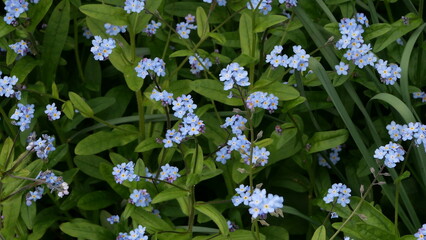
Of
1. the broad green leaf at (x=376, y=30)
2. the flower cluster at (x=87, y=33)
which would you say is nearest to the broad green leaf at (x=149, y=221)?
the flower cluster at (x=87, y=33)

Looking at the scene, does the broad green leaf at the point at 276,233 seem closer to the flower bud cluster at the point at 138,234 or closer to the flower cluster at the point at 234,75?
the flower bud cluster at the point at 138,234

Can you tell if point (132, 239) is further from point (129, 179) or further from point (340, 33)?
point (340, 33)

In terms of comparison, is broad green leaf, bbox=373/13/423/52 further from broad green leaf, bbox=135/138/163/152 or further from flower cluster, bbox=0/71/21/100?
flower cluster, bbox=0/71/21/100

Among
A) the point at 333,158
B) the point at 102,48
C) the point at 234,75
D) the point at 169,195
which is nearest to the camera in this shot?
the point at 234,75

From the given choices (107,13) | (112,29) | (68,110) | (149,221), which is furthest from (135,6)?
(149,221)

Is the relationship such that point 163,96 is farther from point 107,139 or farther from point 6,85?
point 6,85

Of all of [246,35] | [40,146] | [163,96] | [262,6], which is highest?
[262,6]
